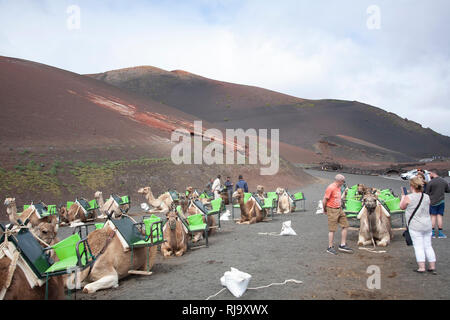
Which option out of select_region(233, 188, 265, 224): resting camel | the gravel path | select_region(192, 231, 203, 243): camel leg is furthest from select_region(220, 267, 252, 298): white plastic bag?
select_region(233, 188, 265, 224): resting camel

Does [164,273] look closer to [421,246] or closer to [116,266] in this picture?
[116,266]

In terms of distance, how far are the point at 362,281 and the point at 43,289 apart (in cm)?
493

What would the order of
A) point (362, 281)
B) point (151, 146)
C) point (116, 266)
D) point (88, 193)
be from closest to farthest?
point (362, 281), point (116, 266), point (88, 193), point (151, 146)

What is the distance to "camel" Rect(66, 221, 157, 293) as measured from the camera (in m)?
6.09

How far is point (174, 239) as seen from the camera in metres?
8.84

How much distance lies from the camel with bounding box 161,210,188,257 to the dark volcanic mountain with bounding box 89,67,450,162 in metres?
70.6

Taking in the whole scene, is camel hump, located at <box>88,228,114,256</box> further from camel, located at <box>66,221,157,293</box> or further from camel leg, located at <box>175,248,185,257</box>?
camel leg, located at <box>175,248,185,257</box>

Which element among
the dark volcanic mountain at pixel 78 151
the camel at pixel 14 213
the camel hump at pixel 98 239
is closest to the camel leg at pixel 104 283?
the camel hump at pixel 98 239

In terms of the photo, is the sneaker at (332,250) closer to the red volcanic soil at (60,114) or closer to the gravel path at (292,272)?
the gravel path at (292,272)

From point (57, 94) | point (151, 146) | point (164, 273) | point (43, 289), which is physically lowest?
point (164, 273)

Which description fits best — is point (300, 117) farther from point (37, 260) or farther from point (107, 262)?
point (37, 260)

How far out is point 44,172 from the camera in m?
24.3

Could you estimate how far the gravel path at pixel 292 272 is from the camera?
218 inches
